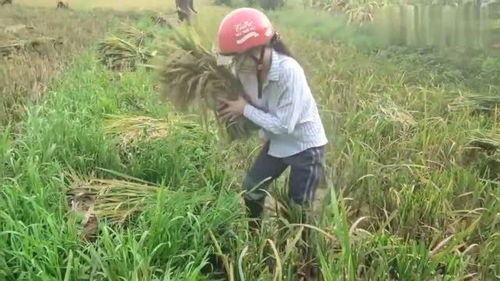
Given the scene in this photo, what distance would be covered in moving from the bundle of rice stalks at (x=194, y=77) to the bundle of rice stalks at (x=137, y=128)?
1.80 ft

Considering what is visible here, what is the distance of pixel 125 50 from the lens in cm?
307

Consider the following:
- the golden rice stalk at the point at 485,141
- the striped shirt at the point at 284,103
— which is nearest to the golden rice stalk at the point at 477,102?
the golden rice stalk at the point at 485,141

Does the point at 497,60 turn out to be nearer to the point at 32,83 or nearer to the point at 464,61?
the point at 464,61

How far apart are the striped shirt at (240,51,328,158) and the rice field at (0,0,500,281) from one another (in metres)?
0.21

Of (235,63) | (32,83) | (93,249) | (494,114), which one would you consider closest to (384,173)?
(494,114)

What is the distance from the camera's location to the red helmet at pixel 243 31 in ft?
6.28

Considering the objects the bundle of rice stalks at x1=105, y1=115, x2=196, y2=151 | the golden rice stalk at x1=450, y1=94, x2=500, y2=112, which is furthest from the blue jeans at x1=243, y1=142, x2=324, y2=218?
the golden rice stalk at x1=450, y1=94, x2=500, y2=112

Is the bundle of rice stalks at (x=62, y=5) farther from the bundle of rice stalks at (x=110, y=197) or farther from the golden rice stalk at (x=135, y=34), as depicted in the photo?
the bundle of rice stalks at (x=110, y=197)

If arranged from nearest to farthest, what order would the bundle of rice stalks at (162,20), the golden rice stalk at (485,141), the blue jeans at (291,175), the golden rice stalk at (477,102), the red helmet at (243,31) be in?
1. the red helmet at (243,31)
2. the blue jeans at (291,175)
3. the bundle of rice stalks at (162,20)
4. the golden rice stalk at (485,141)
5. the golden rice stalk at (477,102)

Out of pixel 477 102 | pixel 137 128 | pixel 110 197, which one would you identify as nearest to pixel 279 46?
pixel 110 197

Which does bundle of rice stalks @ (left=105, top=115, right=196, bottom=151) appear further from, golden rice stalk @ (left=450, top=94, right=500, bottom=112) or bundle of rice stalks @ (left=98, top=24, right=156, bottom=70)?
golden rice stalk @ (left=450, top=94, right=500, bottom=112)

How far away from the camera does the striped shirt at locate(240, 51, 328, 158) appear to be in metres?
1.99

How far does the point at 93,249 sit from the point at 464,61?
1.86m

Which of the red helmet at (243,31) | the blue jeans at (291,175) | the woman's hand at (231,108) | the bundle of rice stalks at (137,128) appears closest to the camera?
the red helmet at (243,31)
